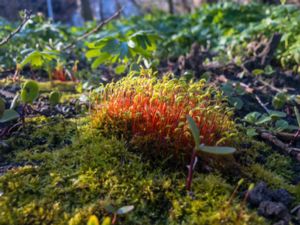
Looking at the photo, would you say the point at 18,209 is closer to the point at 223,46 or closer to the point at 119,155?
the point at 119,155

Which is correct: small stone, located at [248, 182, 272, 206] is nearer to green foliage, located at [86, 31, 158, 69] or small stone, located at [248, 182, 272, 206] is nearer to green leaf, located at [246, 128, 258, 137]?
green leaf, located at [246, 128, 258, 137]

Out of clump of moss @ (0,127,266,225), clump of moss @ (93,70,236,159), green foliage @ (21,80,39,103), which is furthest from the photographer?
green foliage @ (21,80,39,103)

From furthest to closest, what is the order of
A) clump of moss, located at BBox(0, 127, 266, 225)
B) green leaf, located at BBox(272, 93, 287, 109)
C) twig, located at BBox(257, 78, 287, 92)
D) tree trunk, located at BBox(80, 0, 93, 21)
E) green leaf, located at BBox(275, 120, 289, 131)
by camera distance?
tree trunk, located at BBox(80, 0, 93, 21)
twig, located at BBox(257, 78, 287, 92)
green leaf, located at BBox(272, 93, 287, 109)
green leaf, located at BBox(275, 120, 289, 131)
clump of moss, located at BBox(0, 127, 266, 225)

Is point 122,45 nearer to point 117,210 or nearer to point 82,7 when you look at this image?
point 117,210

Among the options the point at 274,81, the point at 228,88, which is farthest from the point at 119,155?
the point at 274,81

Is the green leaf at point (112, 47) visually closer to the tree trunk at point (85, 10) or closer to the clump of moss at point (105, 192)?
the clump of moss at point (105, 192)

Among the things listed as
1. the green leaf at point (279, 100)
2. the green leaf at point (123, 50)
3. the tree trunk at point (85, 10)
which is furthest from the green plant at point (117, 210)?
the tree trunk at point (85, 10)

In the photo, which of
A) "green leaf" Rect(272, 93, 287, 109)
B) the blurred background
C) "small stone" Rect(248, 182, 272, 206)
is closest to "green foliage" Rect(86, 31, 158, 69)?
"green leaf" Rect(272, 93, 287, 109)
